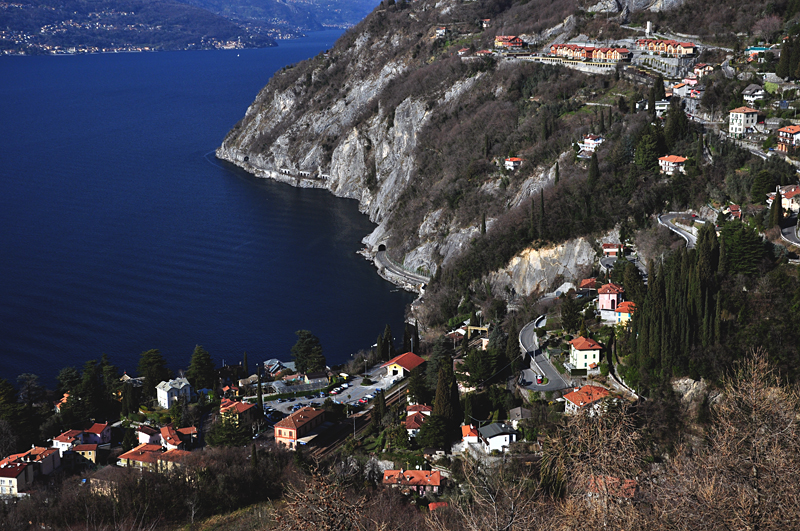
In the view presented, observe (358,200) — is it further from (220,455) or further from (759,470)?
(759,470)

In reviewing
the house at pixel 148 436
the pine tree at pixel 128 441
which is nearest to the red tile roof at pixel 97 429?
the pine tree at pixel 128 441

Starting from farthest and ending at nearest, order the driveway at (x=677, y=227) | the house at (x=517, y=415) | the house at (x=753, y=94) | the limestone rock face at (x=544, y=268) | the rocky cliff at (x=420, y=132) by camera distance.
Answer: the rocky cliff at (x=420, y=132)
the house at (x=753, y=94)
the limestone rock face at (x=544, y=268)
the driveway at (x=677, y=227)
the house at (x=517, y=415)

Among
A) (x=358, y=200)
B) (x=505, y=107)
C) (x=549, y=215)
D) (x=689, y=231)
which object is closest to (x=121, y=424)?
(x=549, y=215)

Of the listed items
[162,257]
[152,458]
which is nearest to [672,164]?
[152,458]

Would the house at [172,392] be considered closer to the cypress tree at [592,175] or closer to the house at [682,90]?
the cypress tree at [592,175]

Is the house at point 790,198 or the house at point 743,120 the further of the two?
the house at point 743,120

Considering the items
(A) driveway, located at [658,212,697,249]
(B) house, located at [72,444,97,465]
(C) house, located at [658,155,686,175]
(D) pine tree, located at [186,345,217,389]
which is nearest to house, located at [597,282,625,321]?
(A) driveway, located at [658,212,697,249]
